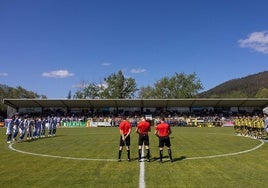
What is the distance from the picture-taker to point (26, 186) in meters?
10.4

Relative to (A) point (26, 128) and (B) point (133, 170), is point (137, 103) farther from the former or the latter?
(B) point (133, 170)

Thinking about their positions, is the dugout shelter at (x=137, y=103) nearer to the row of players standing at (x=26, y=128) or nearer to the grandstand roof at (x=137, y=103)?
the grandstand roof at (x=137, y=103)

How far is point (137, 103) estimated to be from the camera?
6994cm

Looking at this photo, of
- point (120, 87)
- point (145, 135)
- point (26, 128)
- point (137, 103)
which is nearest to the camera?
point (145, 135)

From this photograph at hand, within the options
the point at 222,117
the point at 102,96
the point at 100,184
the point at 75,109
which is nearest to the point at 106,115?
the point at 75,109

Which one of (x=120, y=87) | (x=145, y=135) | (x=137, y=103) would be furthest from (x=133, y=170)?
(x=120, y=87)

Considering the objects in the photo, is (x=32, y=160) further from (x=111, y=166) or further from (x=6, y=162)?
(x=111, y=166)

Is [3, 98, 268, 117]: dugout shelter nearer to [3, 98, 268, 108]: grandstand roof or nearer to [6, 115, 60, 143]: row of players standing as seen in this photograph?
[3, 98, 268, 108]: grandstand roof

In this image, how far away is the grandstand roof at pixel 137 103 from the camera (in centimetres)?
6762

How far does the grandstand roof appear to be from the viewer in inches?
2662

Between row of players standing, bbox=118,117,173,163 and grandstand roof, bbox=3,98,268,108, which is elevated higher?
grandstand roof, bbox=3,98,268,108

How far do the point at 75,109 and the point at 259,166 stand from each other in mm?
61524

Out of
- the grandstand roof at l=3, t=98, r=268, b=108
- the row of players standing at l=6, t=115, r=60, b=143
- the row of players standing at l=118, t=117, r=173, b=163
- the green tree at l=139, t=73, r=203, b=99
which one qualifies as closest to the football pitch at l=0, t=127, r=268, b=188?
the row of players standing at l=118, t=117, r=173, b=163

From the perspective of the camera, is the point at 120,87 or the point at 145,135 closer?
the point at 145,135
